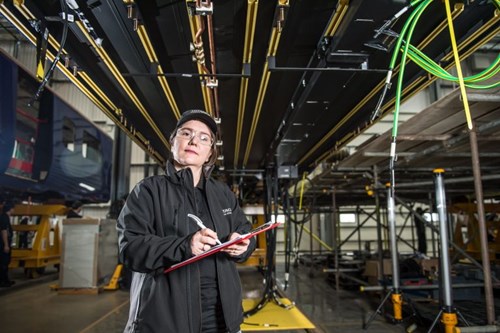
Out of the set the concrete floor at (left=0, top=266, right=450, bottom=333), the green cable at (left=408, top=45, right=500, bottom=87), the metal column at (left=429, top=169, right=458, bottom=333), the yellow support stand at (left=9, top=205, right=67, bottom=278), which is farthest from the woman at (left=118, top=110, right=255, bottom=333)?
the yellow support stand at (left=9, top=205, right=67, bottom=278)

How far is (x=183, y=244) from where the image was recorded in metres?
1.15

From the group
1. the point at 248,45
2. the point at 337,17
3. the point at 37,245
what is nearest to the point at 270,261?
the point at 248,45

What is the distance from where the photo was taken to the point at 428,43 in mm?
1915

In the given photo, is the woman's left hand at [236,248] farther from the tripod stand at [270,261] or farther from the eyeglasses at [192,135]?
the tripod stand at [270,261]

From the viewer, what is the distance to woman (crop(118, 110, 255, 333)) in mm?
1160

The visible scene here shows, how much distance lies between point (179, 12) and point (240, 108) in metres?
1.32

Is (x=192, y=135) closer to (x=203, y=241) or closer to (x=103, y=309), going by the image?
(x=203, y=241)

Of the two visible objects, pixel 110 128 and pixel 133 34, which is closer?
pixel 133 34

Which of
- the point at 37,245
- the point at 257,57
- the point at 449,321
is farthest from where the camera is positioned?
the point at 37,245

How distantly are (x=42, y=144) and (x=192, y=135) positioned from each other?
16.1ft

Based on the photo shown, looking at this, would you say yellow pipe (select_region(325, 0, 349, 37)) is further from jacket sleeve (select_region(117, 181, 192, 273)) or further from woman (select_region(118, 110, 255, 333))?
jacket sleeve (select_region(117, 181, 192, 273))

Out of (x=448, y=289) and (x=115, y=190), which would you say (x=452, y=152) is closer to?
(x=448, y=289)

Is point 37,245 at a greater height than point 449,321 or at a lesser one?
greater

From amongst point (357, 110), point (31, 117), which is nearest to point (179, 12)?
Result: point (357, 110)
